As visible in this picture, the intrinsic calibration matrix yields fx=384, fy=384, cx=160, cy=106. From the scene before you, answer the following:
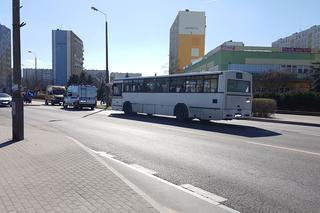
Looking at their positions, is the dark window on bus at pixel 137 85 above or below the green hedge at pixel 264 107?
above

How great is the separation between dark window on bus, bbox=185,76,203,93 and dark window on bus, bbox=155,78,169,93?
207cm

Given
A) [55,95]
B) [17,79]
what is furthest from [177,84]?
[55,95]

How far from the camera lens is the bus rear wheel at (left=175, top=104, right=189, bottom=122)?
22047 millimetres

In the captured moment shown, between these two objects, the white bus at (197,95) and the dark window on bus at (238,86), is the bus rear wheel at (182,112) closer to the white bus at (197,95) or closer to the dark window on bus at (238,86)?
the white bus at (197,95)

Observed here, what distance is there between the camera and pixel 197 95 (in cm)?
2130

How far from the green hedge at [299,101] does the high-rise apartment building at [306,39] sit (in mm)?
91995

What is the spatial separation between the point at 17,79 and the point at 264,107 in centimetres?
1886

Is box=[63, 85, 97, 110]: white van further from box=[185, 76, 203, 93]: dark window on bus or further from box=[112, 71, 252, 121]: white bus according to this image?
box=[185, 76, 203, 93]: dark window on bus

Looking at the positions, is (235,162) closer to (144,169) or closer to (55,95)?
(144,169)

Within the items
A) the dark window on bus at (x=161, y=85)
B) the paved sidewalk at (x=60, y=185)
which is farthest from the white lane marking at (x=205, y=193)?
the dark window on bus at (x=161, y=85)

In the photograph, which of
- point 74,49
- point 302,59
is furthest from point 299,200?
point 74,49

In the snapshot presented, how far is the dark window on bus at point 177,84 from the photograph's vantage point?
2275cm

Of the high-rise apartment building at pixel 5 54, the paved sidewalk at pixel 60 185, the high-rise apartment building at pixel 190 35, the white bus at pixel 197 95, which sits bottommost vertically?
the paved sidewalk at pixel 60 185

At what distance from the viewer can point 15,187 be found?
6.37m
